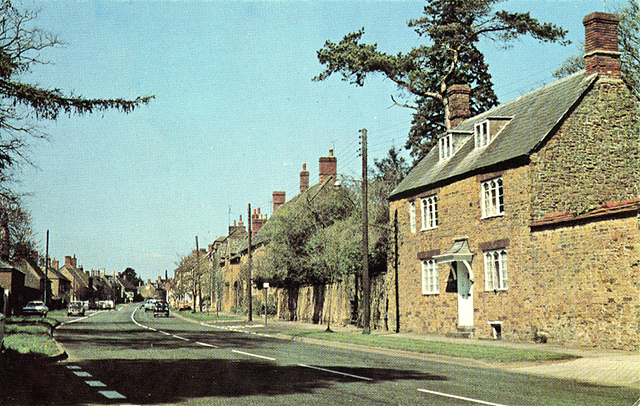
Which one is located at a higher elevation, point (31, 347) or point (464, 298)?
point (464, 298)

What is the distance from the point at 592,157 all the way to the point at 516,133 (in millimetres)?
3179

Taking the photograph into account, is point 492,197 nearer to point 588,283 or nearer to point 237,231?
point 588,283

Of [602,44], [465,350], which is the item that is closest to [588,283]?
[465,350]

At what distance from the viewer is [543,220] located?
922 inches

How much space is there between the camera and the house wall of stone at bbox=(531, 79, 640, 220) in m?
24.6

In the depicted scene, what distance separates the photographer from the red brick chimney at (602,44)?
2558 centimetres

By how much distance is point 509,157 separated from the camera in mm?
25391

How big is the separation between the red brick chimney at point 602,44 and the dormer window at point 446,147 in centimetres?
787

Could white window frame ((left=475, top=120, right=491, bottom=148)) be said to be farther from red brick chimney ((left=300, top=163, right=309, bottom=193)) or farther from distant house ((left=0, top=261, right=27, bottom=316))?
distant house ((left=0, top=261, right=27, bottom=316))

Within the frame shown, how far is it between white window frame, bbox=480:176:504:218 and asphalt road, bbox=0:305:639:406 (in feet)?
32.4

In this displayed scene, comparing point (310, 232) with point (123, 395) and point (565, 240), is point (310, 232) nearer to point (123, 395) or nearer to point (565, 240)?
point (565, 240)

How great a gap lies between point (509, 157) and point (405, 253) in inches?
362

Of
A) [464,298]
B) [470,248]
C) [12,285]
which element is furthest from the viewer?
[12,285]

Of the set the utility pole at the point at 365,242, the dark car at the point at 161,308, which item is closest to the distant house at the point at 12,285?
the dark car at the point at 161,308
